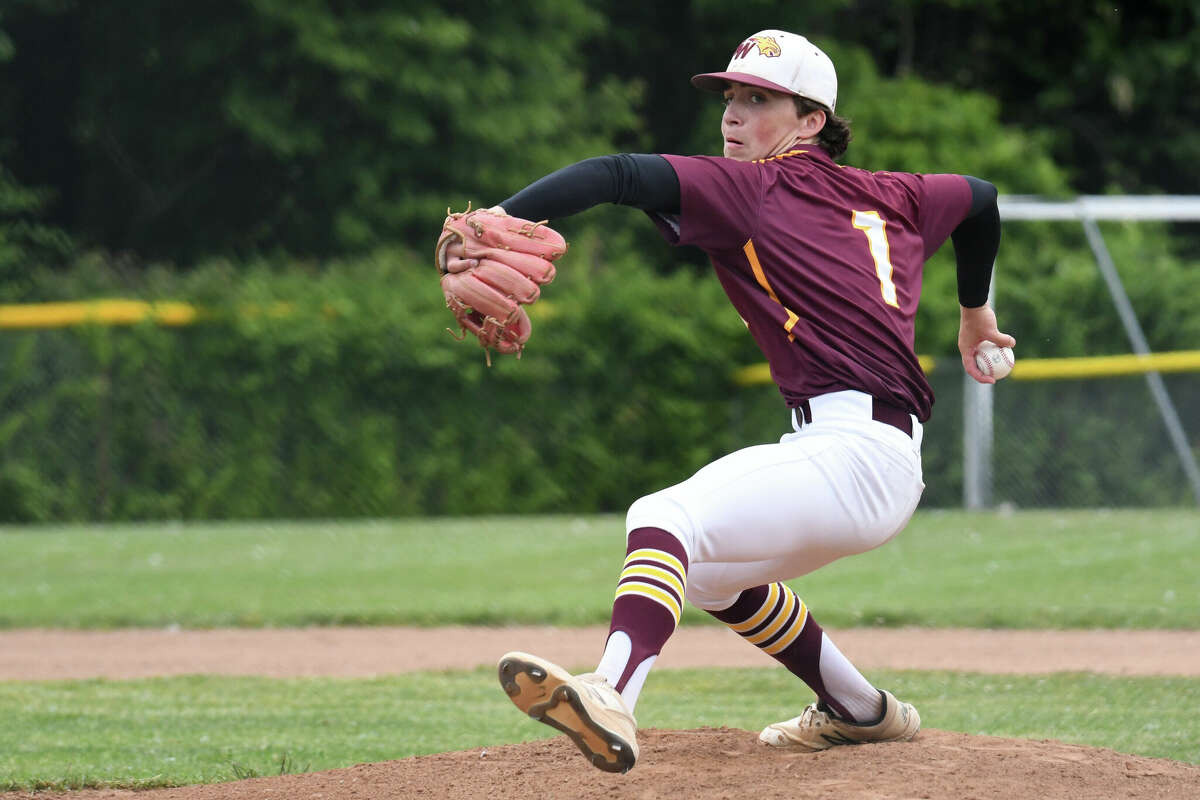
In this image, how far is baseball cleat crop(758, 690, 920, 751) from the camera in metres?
4.47

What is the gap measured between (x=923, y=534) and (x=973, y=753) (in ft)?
27.5

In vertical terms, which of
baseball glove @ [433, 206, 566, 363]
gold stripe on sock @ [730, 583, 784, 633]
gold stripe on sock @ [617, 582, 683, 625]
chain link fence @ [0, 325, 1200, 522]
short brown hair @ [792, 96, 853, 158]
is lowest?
chain link fence @ [0, 325, 1200, 522]

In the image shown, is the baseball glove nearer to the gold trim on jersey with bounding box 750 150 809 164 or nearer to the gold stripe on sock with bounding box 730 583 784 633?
the gold trim on jersey with bounding box 750 150 809 164

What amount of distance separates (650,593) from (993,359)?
Answer: 1508mm

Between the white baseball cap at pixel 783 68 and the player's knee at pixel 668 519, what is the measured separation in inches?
44.2

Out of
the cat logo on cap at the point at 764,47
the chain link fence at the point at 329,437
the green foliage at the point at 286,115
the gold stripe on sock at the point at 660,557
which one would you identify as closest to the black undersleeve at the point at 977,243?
the cat logo on cap at the point at 764,47

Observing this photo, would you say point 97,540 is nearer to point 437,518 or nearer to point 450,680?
point 437,518

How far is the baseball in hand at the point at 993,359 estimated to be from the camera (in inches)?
175

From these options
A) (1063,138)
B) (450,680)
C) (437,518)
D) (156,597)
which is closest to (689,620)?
(450,680)

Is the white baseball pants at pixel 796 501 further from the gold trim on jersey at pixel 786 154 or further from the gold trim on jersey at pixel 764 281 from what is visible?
the gold trim on jersey at pixel 786 154

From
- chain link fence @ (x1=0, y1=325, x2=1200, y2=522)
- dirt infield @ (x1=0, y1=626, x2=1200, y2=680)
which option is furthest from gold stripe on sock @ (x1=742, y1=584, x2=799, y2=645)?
chain link fence @ (x1=0, y1=325, x2=1200, y2=522)

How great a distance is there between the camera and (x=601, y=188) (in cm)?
350

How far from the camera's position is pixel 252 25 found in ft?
59.0

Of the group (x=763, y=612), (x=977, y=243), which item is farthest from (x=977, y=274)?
(x=763, y=612)
